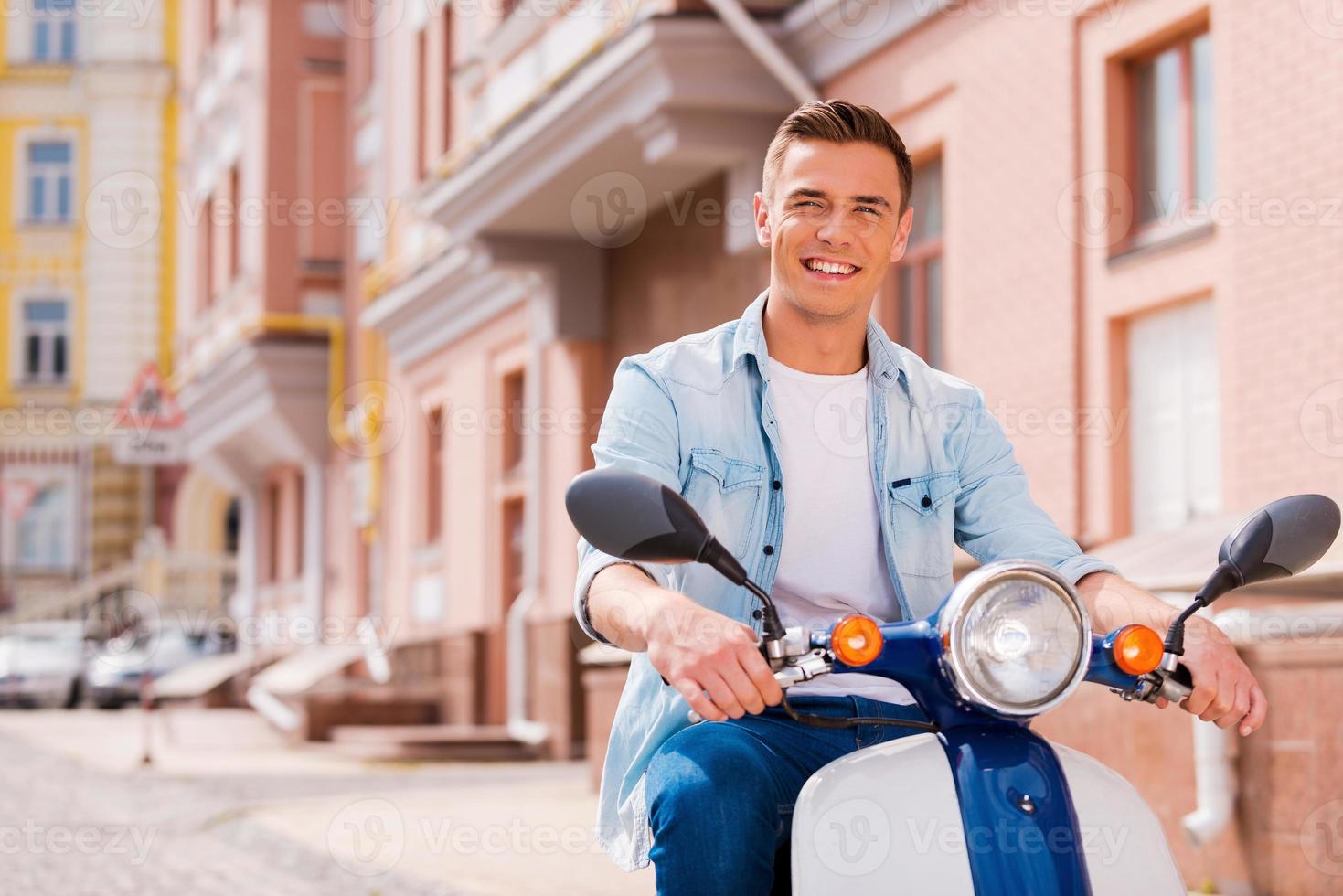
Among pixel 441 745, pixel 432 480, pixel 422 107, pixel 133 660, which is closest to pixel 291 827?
pixel 441 745

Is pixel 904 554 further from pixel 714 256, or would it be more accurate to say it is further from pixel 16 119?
pixel 16 119

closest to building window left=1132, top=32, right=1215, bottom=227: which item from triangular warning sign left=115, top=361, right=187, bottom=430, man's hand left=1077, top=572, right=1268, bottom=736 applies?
triangular warning sign left=115, top=361, right=187, bottom=430

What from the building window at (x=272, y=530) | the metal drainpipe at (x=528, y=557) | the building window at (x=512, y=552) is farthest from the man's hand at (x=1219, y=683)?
the building window at (x=272, y=530)

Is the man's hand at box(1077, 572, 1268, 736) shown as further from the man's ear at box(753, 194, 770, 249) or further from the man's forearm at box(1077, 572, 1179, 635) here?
the man's ear at box(753, 194, 770, 249)

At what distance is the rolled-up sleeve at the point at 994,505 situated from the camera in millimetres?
3266

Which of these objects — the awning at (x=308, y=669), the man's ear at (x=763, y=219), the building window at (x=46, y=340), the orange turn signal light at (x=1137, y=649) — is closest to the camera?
the orange turn signal light at (x=1137, y=649)

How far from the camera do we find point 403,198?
68.6 ft

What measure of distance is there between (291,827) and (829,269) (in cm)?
811

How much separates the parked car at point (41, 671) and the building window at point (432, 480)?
9913 millimetres

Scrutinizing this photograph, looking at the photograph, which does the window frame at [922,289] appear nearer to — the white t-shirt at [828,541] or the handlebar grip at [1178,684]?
the white t-shirt at [828,541]

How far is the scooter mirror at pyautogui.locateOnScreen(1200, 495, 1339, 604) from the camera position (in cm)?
284

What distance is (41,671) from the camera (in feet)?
95.0

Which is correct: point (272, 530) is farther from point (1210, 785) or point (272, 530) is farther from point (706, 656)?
point (706, 656)

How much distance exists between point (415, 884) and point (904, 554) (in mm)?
5523
